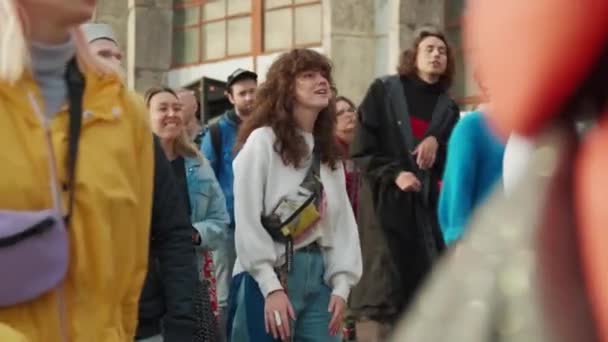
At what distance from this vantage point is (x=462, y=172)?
16.0 feet

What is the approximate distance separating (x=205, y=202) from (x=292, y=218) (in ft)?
1.99

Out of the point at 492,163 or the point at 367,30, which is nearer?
the point at 492,163

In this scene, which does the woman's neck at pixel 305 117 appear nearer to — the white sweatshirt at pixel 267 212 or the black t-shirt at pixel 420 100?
the white sweatshirt at pixel 267 212

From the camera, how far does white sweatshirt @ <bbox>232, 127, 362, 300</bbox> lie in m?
5.39

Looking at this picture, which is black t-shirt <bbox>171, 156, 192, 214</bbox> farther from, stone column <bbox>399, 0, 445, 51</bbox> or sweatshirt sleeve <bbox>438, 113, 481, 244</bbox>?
stone column <bbox>399, 0, 445, 51</bbox>

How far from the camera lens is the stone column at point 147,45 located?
17078 millimetres

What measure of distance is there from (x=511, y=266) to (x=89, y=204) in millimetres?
2185

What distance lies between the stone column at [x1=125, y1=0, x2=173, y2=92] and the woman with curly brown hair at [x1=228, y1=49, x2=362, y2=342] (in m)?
11.5

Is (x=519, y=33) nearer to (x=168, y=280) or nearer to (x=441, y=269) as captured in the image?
(x=441, y=269)

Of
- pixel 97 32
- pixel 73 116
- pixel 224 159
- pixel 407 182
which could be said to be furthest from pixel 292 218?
→ pixel 73 116

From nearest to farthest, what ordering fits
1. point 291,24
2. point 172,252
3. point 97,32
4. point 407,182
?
point 172,252
point 97,32
point 407,182
point 291,24

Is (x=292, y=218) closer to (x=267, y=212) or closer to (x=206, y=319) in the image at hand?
(x=267, y=212)

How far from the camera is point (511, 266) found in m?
0.79

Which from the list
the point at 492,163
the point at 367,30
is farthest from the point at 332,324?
the point at 367,30
